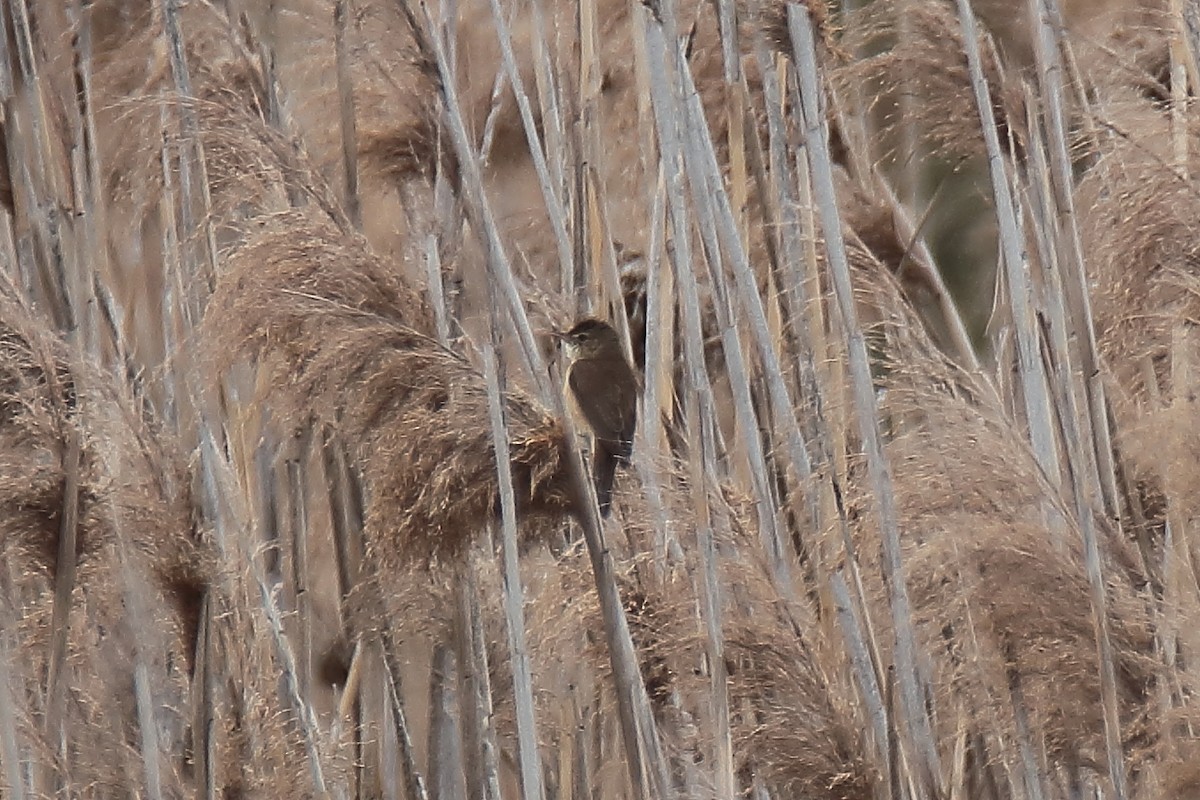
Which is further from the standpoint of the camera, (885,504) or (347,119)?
(347,119)

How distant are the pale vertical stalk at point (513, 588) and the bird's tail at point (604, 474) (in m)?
0.36

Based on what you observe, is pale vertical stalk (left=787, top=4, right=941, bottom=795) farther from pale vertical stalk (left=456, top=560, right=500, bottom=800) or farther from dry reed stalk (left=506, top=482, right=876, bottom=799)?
pale vertical stalk (left=456, top=560, right=500, bottom=800)

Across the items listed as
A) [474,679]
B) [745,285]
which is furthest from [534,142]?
[474,679]

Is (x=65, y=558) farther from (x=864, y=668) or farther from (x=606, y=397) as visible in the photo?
(x=606, y=397)

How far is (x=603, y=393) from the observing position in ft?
9.27

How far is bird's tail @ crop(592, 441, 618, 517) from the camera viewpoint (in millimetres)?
2270

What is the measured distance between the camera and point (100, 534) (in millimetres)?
2068

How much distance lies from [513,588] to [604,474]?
553 mm

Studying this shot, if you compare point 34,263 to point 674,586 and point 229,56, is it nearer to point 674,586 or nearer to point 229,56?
point 229,56

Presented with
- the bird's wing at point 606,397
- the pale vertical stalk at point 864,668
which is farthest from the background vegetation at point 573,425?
the bird's wing at point 606,397

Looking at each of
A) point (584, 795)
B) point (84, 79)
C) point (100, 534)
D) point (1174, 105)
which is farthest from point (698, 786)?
point (84, 79)

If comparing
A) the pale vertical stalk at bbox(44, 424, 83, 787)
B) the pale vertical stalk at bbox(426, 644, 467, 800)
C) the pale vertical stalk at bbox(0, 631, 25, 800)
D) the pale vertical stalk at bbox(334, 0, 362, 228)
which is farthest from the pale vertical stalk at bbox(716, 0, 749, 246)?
the pale vertical stalk at bbox(0, 631, 25, 800)

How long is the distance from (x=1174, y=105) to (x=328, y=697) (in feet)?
5.92

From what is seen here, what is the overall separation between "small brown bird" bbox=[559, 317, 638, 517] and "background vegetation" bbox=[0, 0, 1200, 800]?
59 millimetres
